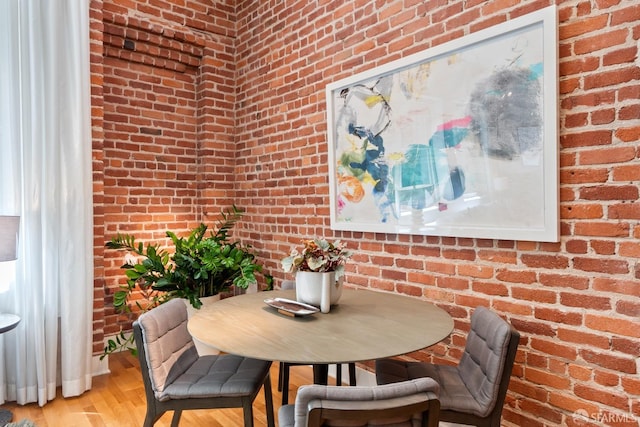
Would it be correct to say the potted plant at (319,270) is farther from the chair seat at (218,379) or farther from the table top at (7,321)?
the table top at (7,321)

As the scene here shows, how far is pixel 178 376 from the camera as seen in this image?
74.9 inches

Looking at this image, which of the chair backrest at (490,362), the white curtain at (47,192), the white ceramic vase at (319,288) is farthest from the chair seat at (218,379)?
the white curtain at (47,192)

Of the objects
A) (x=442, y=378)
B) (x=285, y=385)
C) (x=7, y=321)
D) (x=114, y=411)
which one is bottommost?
(x=114, y=411)

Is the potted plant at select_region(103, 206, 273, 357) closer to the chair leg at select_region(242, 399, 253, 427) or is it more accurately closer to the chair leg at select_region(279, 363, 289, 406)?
the chair leg at select_region(279, 363, 289, 406)

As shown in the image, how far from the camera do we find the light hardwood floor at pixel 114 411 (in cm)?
252

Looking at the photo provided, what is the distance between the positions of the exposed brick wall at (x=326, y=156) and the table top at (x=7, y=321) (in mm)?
631

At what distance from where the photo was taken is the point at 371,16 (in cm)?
277

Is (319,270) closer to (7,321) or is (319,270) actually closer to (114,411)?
(114,411)

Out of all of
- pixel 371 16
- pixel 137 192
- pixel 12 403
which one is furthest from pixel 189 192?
pixel 371 16

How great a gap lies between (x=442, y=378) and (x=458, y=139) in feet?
4.05

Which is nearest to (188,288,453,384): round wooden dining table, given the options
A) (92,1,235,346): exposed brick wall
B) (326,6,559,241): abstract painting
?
(326,6,559,241): abstract painting

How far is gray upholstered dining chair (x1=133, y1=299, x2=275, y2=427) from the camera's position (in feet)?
5.82

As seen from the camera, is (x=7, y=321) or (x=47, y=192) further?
(x=47, y=192)

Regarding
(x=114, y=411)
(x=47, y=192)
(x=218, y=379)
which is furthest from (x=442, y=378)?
(x=47, y=192)
